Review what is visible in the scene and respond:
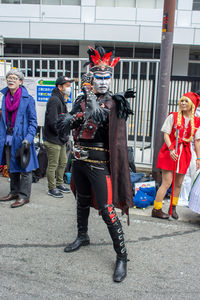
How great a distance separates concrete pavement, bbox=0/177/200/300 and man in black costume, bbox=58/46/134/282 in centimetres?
23

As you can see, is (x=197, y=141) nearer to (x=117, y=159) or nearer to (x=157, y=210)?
(x=157, y=210)

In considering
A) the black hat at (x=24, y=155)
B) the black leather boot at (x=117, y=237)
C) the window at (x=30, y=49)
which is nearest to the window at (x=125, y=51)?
the window at (x=30, y=49)

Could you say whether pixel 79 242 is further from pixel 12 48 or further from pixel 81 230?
pixel 12 48

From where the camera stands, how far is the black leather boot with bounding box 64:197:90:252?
127 inches

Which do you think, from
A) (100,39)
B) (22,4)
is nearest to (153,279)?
(100,39)

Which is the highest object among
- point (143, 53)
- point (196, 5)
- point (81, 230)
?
point (196, 5)

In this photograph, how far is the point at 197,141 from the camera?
13.7 feet

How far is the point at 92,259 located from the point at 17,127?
2323 mm

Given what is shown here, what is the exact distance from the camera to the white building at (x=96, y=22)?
48.3 feet

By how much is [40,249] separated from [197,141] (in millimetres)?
2510

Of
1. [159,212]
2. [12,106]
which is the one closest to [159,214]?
[159,212]

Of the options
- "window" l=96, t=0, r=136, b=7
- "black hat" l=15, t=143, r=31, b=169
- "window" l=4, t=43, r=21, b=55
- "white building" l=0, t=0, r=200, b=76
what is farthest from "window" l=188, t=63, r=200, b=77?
"black hat" l=15, t=143, r=31, b=169

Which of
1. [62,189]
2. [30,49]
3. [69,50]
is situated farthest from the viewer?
[30,49]

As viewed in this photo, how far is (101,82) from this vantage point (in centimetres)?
277
